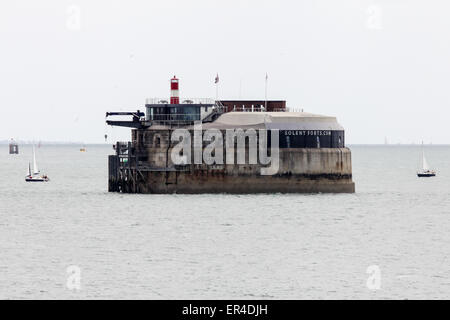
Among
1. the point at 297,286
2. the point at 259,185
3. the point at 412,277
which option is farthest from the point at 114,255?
the point at 259,185

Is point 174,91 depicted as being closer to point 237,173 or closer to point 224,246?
point 237,173

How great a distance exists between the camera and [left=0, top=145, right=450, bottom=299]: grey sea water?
4653 cm

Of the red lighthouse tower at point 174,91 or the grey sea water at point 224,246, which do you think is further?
the red lighthouse tower at point 174,91

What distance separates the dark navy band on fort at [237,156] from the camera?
8962 centimetres

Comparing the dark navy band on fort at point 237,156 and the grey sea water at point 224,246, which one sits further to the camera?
the dark navy band on fort at point 237,156

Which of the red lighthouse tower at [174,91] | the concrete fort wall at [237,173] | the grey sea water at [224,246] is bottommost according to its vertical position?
the grey sea water at [224,246]

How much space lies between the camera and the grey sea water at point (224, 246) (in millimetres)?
46531

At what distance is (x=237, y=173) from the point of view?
3536 inches

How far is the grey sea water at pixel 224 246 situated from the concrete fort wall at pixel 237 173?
115 centimetres

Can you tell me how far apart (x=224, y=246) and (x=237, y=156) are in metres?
29.9

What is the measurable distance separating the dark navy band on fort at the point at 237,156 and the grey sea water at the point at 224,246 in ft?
4.59

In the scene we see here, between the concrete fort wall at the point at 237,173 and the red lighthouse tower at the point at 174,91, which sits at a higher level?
the red lighthouse tower at the point at 174,91

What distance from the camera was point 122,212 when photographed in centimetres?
7994

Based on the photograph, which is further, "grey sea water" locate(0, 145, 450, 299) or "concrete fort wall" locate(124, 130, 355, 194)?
"concrete fort wall" locate(124, 130, 355, 194)
